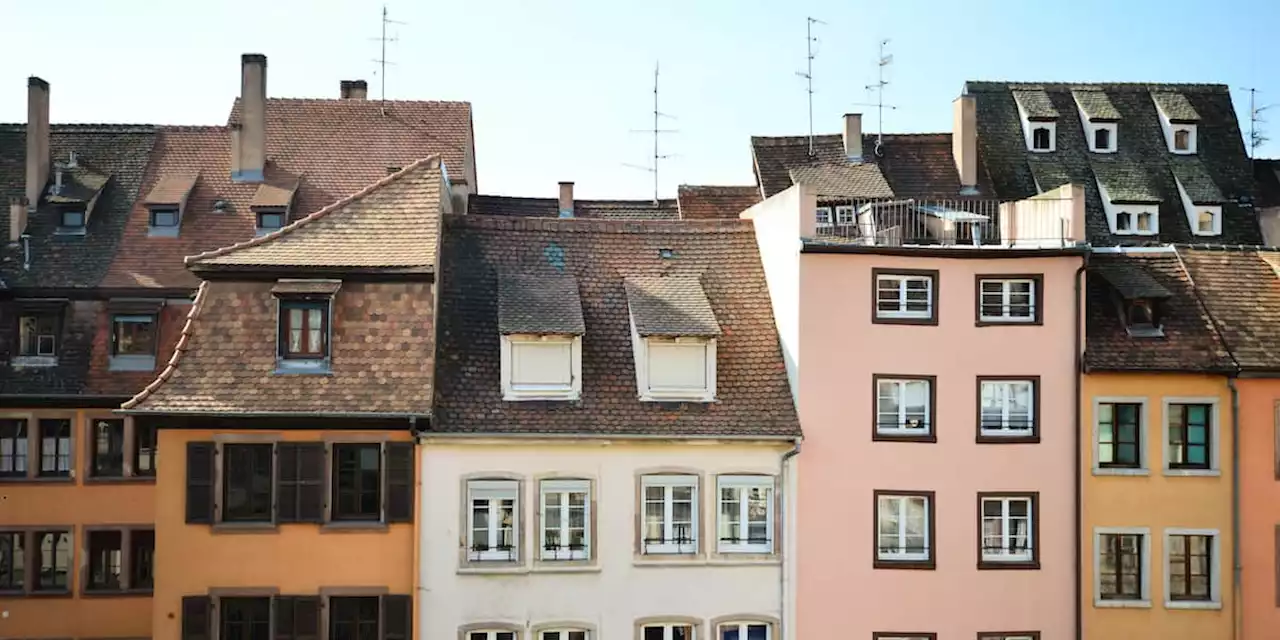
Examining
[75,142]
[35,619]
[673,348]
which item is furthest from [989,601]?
[75,142]

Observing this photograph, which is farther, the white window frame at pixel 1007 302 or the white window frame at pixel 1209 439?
the white window frame at pixel 1209 439

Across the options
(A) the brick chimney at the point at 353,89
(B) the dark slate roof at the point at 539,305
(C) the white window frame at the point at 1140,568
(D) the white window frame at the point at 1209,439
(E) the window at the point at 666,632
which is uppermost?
(A) the brick chimney at the point at 353,89

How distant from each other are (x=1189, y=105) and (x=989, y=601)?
2616cm

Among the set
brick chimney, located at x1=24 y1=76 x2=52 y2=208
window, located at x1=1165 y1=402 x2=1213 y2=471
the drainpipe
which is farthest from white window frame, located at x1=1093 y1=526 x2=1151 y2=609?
brick chimney, located at x1=24 y1=76 x2=52 y2=208

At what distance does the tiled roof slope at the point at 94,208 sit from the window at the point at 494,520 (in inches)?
557

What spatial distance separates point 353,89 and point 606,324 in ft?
71.3

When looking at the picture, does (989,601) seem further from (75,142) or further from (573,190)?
(75,142)

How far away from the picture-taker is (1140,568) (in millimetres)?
29500

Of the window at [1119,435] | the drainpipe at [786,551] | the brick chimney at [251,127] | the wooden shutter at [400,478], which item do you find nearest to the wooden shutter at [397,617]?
the wooden shutter at [400,478]

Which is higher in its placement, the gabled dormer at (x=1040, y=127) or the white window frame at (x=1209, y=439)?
the gabled dormer at (x=1040, y=127)

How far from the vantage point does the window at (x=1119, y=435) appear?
29.7 metres

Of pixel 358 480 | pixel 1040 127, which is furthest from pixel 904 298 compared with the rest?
pixel 1040 127

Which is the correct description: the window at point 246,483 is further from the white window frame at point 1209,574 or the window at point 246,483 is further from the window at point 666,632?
the white window frame at point 1209,574

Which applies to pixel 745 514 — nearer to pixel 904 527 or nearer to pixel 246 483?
pixel 904 527
